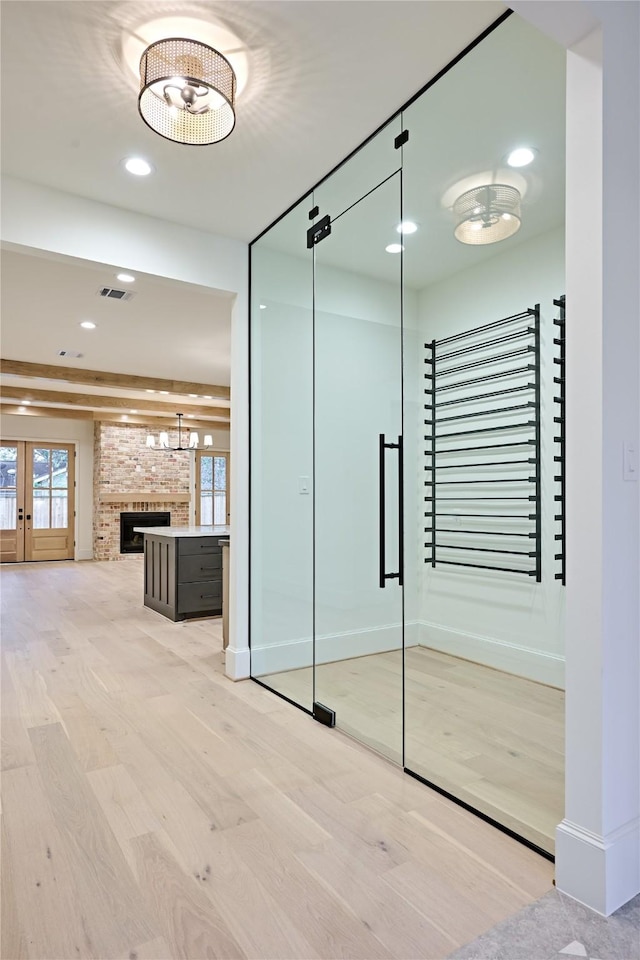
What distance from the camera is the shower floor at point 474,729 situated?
6.64 feet

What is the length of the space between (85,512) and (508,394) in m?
10.6

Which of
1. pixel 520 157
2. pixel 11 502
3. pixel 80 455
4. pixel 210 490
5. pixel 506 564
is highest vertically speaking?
pixel 520 157

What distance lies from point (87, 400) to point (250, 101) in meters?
7.64

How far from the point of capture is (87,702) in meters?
3.31

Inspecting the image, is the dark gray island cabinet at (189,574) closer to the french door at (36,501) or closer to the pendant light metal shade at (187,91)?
the pendant light metal shade at (187,91)

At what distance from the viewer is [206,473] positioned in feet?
39.5

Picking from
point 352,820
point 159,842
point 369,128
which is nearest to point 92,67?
point 369,128

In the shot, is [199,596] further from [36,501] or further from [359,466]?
[36,501]

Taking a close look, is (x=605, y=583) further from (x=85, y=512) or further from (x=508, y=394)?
(x=85, y=512)

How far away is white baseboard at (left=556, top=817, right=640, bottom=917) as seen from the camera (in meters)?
1.61

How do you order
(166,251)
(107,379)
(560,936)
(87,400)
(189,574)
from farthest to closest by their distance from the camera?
(87,400) → (107,379) → (189,574) → (166,251) → (560,936)

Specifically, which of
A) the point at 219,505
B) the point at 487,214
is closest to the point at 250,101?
the point at 487,214

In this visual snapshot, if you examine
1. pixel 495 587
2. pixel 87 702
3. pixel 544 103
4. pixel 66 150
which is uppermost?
pixel 66 150

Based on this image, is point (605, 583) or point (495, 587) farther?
point (495, 587)
